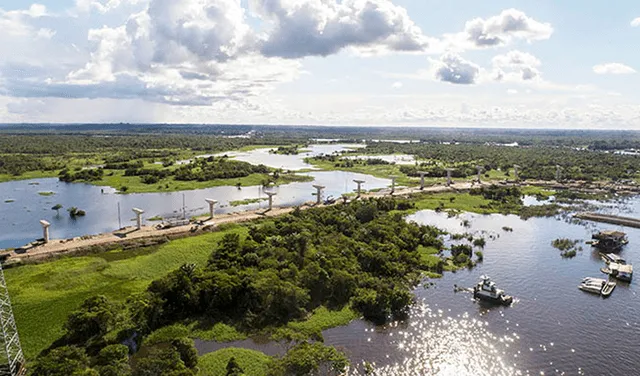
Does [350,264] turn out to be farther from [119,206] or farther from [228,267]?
[119,206]

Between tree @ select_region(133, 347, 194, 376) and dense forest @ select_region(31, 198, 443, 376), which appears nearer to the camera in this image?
tree @ select_region(133, 347, 194, 376)

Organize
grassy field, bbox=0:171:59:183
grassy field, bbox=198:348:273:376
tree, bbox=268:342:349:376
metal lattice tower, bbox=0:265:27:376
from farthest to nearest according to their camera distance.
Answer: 1. grassy field, bbox=0:171:59:183
2. grassy field, bbox=198:348:273:376
3. tree, bbox=268:342:349:376
4. metal lattice tower, bbox=0:265:27:376

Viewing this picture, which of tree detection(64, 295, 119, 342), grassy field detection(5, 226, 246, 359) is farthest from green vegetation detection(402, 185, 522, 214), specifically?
tree detection(64, 295, 119, 342)

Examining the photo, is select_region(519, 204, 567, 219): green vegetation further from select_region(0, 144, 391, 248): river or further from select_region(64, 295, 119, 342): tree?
select_region(64, 295, 119, 342): tree

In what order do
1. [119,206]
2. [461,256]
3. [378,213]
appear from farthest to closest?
[119,206], [378,213], [461,256]

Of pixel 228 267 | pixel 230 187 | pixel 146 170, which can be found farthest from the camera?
pixel 146 170

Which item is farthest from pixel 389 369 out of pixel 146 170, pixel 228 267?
pixel 146 170
